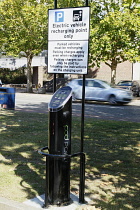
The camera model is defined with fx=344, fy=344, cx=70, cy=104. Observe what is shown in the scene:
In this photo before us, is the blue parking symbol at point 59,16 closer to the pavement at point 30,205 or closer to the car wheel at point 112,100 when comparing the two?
the pavement at point 30,205

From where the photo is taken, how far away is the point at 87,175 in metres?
5.91

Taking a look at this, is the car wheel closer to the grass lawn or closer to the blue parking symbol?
the grass lawn

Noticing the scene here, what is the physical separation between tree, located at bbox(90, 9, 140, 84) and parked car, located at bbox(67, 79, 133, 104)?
512cm

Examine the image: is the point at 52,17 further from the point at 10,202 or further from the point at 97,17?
the point at 97,17

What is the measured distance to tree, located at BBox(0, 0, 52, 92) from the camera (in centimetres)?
3005

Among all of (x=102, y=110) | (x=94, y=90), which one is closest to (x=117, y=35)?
(x=94, y=90)

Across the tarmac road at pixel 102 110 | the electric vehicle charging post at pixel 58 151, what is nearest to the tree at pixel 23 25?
the tarmac road at pixel 102 110

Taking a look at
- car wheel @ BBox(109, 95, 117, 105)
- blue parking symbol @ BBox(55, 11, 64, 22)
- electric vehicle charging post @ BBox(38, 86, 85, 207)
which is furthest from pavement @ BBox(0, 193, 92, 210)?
car wheel @ BBox(109, 95, 117, 105)

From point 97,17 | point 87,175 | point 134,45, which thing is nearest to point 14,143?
point 87,175

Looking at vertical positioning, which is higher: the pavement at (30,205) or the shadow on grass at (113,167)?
the pavement at (30,205)

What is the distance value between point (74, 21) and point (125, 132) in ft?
19.5

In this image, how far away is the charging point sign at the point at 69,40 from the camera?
4.65 m

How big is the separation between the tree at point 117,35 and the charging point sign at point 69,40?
69.8 ft

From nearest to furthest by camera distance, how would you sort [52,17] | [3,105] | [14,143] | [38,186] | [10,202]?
[10,202] < [52,17] < [38,186] < [14,143] < [3,105]
